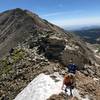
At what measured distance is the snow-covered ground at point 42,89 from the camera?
124 feet

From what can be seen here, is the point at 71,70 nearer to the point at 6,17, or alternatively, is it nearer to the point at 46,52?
the point at 46,52

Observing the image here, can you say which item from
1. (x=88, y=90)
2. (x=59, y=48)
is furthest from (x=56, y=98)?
(x=59, y=48)

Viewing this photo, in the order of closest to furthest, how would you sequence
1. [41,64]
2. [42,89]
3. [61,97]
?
[61,97] → [42,89] → [41,64]

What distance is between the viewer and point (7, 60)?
186 ft

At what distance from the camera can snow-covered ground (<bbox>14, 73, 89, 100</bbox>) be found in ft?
124

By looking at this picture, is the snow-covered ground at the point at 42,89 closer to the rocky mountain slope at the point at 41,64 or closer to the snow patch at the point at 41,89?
the snow patch at the point at 41,89

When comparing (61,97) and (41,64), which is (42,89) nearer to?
(61,97)

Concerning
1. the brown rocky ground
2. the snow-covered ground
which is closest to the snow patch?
the snow-covered ground

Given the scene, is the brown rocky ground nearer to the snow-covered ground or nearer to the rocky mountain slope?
the snow-covered ground

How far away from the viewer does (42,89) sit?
128 feet

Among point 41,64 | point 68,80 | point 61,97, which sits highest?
point 68,80

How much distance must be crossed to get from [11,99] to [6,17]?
335 ft

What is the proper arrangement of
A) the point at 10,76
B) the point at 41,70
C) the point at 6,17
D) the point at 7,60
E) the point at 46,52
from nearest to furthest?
the point at 41,70, the point at 10,76, the point at 46,52, the point at 7,60, the point at 6,17

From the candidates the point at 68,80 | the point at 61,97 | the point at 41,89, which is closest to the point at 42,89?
the point at 41,89
